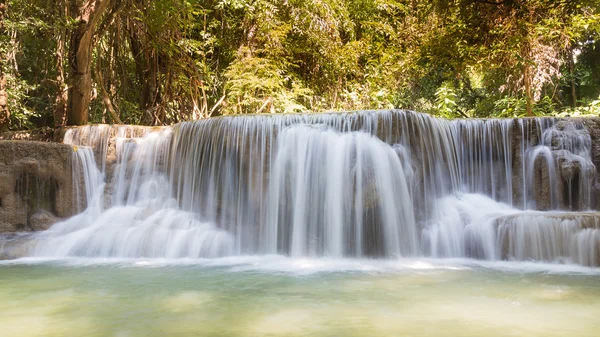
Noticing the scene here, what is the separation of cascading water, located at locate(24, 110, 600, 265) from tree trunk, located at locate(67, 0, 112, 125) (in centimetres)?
192

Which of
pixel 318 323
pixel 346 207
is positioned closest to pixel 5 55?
pixel 346 207

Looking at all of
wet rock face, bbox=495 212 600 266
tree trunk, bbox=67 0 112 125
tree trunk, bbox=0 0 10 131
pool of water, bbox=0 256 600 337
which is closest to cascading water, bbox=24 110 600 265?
wet rock face, bbox=495 212 600 266

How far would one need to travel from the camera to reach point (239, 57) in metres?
13.7

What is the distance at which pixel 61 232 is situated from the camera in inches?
323

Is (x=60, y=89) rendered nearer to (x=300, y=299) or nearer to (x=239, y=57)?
(x=239, y=57)

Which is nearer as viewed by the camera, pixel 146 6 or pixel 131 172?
pixel 131 172

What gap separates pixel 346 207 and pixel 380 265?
1.28m

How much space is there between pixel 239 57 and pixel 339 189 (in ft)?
23.8

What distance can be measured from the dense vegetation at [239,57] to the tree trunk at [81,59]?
0.02 m

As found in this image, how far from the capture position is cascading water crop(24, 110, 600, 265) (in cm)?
728

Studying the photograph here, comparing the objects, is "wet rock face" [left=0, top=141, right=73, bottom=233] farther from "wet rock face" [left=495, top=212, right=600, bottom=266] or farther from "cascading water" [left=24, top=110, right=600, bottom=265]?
"wet rock face" [left=495, top=212, right=600, bottom=266]

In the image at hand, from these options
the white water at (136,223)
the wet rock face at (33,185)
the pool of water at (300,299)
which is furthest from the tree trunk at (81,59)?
the pool of water at (300,299)

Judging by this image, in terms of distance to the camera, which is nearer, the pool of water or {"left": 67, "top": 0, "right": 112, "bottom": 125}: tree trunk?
the pool of water

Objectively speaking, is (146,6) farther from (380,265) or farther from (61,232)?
(380,265)
